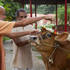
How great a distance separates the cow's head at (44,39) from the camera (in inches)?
105

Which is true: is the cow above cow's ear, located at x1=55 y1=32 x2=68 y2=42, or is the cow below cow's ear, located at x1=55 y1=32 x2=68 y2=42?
below

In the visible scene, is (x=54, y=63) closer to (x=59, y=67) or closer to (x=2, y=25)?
(x=59, y=67)

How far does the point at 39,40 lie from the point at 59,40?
0.36 m

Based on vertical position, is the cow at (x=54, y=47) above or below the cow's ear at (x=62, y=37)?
below

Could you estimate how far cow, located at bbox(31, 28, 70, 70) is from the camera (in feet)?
8.27

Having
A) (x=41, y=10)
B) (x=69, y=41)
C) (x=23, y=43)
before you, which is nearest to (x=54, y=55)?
(x=69, y=41)

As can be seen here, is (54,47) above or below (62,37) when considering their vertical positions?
below

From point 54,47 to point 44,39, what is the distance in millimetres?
222

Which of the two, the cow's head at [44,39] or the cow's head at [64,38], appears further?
the cow's head at [44,39]

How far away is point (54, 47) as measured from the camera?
261 cm

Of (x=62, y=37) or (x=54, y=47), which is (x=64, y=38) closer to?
(x=62, y=37)

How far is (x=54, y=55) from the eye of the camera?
8.69 feet

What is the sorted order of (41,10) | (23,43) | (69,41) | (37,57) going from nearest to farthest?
(69,41) < (23,43) < (37,57) < (41,10)

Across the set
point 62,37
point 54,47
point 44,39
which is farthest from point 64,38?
point 44,39
